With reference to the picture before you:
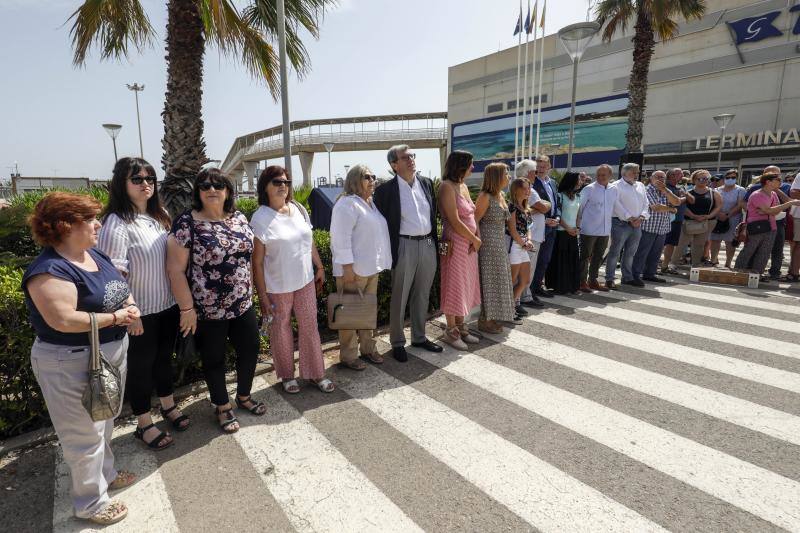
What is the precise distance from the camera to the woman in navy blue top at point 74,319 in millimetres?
1872

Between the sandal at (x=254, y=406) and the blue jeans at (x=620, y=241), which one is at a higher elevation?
the blue jeans at (x=620, y=241)

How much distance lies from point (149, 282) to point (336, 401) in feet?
5.45

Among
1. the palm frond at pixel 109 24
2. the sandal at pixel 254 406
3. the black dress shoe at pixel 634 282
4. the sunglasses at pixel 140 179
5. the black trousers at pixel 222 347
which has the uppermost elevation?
the palm frond at pixel 109 24

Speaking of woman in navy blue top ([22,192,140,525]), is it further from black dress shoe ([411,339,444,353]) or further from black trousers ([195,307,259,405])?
black dress shoe ([411,339,444,353])

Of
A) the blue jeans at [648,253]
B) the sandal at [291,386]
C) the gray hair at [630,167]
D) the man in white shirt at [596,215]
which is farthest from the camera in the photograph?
the blue jeans at [648,253]

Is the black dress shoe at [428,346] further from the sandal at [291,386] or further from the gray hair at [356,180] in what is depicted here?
the gray hair at [356,180]

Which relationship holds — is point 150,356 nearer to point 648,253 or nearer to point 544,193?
point 544,193

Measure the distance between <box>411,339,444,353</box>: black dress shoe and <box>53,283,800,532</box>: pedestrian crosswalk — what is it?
0.32ft

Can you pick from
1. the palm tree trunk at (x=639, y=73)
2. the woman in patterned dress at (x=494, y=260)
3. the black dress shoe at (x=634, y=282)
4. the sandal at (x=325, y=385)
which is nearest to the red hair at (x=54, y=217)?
the sandal at (x=325, y=385)

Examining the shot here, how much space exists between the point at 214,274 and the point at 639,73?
17184 millimetres

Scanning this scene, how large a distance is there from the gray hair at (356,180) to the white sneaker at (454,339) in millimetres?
1887

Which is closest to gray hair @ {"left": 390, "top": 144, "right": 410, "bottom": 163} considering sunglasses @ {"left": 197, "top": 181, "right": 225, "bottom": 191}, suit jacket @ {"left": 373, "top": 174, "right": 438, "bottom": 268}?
suit jacket @ {"left": 373, "top": 174, "right": 438, "bottom": 268}

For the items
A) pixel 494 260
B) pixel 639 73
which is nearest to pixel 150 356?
pixel 494 260

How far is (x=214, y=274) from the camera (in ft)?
9.00
